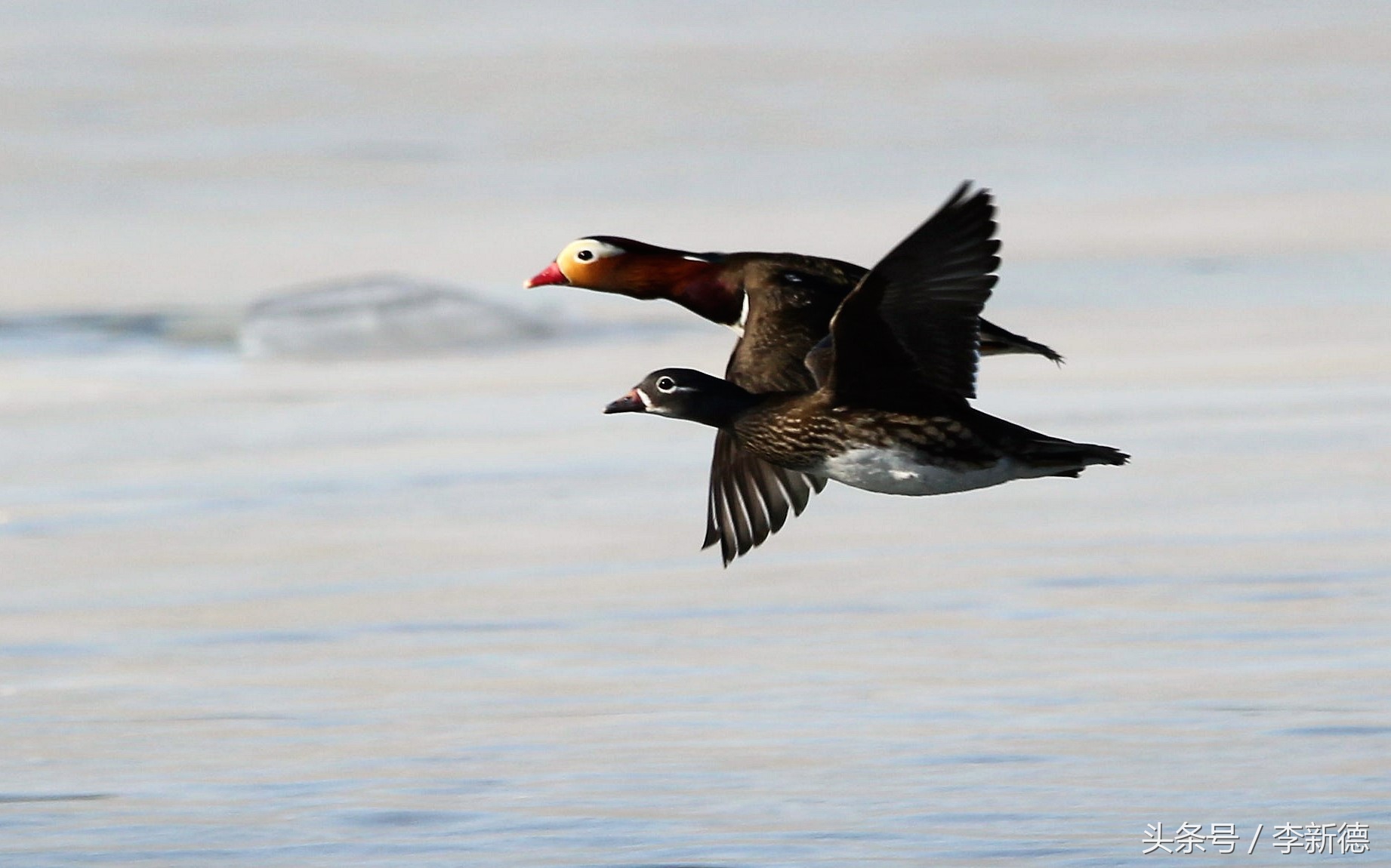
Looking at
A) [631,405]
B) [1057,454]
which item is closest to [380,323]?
[631,405]

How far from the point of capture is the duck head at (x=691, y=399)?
8.45 meters

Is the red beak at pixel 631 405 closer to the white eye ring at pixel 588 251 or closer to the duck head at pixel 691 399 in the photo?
the duck head at pixel 691 399

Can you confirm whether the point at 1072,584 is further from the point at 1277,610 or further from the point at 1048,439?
the point at 1048,439

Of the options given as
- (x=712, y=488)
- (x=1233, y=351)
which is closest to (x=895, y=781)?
(x=712, y=488)

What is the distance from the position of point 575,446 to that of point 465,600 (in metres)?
2.88

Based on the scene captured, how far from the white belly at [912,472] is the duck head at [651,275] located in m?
0.92

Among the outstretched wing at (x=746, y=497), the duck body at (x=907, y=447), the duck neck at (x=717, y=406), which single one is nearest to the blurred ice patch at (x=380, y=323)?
the outstretched wing at (x=746, y=497)

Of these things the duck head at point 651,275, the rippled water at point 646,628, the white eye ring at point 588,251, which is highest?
the white eye ring at point 588,251

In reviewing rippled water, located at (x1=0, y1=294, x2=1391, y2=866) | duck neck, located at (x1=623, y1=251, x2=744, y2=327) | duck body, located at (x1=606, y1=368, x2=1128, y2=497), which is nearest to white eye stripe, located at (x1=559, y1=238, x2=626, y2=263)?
duck neck, located at (x1=623, y1=251, x2=744, y2=327)

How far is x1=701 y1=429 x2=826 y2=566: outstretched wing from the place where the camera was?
900 cm

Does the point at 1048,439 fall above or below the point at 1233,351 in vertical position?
below

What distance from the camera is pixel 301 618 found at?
12312 mm

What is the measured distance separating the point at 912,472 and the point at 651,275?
142 cm

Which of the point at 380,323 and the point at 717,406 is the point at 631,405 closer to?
the point at 717,406
